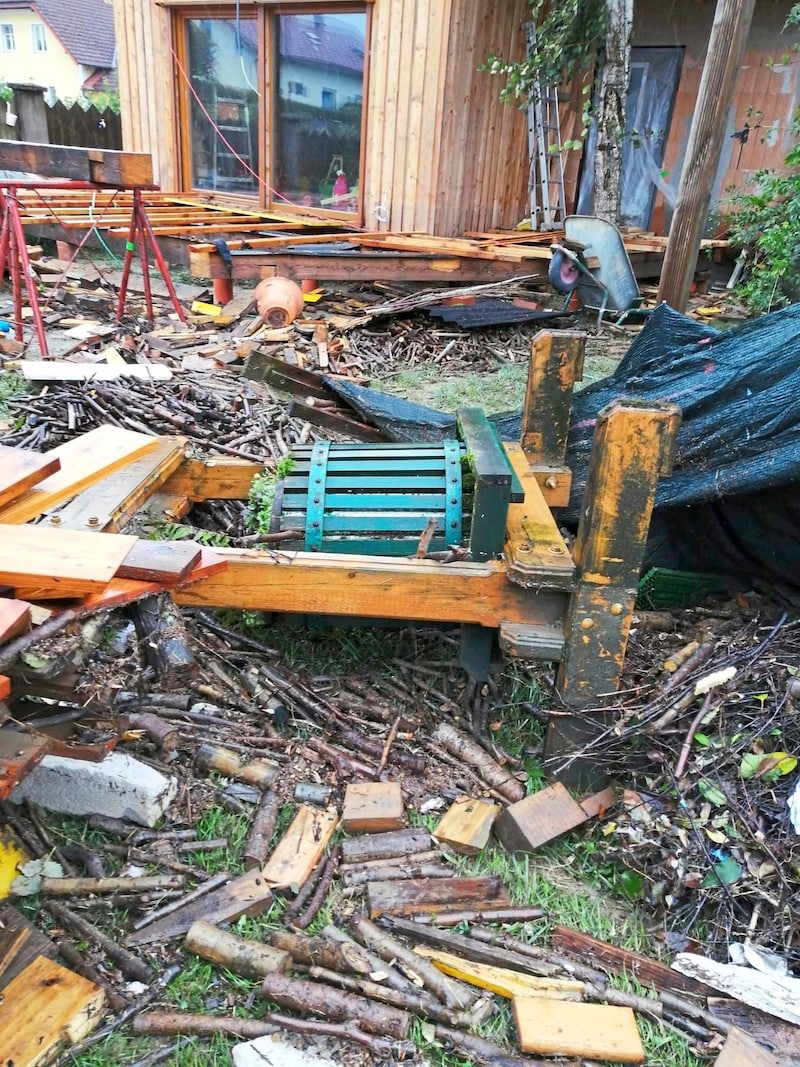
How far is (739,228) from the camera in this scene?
8875 millimetres

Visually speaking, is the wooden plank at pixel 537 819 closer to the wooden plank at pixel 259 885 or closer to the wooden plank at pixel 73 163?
the wooden plank at pixel 259 885

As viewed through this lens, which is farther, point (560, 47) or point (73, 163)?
point (560, 47)

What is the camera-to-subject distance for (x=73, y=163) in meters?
6.62

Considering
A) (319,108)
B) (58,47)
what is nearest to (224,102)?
(319,108)

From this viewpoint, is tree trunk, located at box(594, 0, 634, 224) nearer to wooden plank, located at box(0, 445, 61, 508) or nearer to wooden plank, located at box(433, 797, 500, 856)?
wooden plank, located at box(433, 797, 500, 856)

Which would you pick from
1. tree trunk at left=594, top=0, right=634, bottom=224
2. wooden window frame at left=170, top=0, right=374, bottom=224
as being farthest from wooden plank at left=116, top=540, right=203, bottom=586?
wooden window frame at left=170, top=0, right=374, bottom=224

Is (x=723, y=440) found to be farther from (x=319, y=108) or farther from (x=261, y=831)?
(x=319, y=108)

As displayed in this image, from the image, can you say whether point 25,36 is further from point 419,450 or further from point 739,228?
point 419,450

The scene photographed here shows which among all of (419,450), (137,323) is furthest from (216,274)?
(419,450)

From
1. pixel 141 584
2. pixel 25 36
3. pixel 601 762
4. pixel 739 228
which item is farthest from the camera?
pixel 25 36

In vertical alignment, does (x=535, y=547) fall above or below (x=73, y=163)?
below

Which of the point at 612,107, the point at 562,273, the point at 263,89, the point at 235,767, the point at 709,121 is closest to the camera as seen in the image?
the point at 235,767

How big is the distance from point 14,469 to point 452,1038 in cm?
219

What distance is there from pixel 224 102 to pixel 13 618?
473 inches
